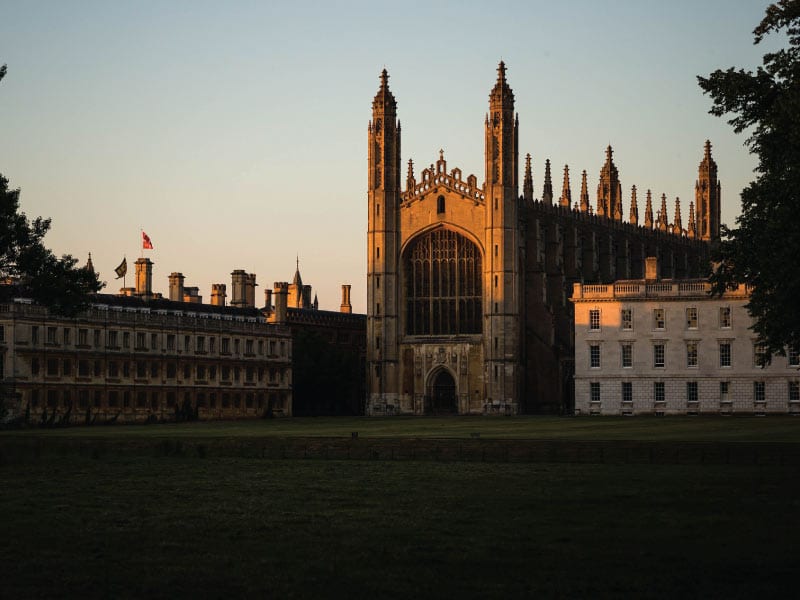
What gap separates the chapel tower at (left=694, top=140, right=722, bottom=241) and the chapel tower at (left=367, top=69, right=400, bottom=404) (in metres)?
47.3

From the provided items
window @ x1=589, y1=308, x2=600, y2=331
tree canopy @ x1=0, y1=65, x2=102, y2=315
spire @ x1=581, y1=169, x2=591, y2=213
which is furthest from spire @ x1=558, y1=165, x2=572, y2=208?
tree canopy @ x1=0, y1=65, x2=102, y2=315

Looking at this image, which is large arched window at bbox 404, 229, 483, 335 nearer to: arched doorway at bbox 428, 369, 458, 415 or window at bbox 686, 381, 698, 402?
arched doorway at bbox 428, 369, 458, 415

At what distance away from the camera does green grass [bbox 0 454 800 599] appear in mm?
21375

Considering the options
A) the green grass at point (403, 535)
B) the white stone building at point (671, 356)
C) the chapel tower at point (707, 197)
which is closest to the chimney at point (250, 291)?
the white stone building at point (671, 356)

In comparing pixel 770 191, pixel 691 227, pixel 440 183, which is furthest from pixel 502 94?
pixel 770 191

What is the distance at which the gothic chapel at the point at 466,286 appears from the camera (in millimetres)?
112062

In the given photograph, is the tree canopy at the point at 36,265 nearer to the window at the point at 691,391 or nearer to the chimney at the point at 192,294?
the window at the point at 691,391

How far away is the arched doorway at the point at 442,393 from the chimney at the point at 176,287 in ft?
68.6

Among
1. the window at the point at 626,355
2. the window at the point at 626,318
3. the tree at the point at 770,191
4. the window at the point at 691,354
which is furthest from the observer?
the window at the point at 626,355

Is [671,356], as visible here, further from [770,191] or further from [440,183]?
[770,191]

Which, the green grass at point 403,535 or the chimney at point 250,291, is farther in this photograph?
the chimney at point 250,291

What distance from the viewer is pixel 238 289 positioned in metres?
124

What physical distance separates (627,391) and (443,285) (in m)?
19.5

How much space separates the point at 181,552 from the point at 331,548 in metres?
2.43
